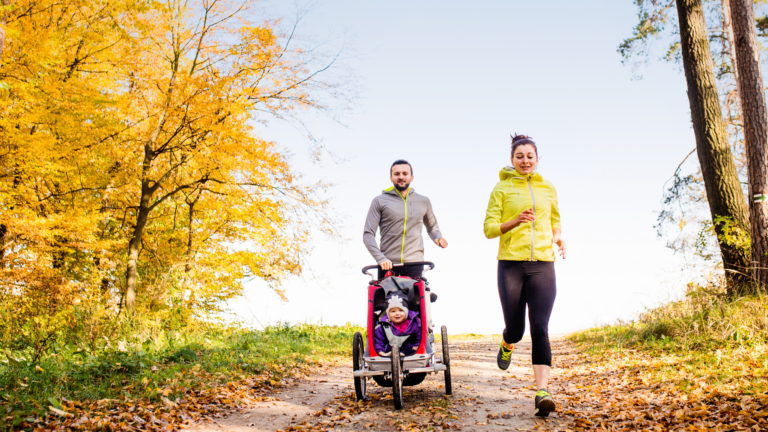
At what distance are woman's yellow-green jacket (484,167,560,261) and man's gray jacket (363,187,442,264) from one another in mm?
868

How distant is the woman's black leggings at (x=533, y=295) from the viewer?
447cm

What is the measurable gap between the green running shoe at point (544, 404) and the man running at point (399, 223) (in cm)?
161

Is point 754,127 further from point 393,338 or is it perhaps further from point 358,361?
point 358,361

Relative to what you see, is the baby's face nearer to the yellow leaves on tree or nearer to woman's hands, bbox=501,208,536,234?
woman's hands, bbox=501,208,536,234

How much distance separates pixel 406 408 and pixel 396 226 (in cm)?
176

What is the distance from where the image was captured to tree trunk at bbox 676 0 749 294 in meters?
8.13

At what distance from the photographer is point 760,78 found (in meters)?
8.16

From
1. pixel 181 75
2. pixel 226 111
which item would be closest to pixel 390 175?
pixel 226 111

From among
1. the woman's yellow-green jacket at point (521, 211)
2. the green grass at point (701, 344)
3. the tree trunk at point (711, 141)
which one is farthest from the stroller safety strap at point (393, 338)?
the tree trunk at point (711, 141)

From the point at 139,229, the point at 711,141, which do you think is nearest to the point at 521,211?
the point at 711,141

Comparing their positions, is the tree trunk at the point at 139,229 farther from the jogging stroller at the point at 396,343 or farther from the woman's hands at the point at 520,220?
the woman's hands at the point at 520,220

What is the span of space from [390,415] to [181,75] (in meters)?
11.9

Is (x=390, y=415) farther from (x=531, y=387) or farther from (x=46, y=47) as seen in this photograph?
(x=46, y=47)

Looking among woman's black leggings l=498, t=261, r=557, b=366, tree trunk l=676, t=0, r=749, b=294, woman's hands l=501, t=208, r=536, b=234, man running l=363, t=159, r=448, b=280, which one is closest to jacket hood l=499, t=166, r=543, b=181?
woman's hands l=501, t=208, r=536, b=234
